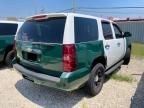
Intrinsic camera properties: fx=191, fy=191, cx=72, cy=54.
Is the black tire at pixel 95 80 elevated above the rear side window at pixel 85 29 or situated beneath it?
situated beneath

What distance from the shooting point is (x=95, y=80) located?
466 centimetres

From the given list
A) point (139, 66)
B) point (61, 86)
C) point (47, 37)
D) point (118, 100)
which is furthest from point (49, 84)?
point (139, 66)

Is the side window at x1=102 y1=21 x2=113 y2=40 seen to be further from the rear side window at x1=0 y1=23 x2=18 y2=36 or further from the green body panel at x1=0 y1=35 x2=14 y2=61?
the rear side window at x1=0 y1=23 x2=18 y2=36

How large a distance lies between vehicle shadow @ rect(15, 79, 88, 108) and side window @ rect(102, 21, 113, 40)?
1595mm

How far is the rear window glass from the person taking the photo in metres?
3.75

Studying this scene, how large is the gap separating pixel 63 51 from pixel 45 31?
0.67 metres

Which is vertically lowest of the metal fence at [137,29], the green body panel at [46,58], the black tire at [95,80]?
the metal fence at [137,29]

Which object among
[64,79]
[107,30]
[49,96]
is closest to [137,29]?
[107,30]

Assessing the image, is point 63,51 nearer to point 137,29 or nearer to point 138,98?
point 138,98

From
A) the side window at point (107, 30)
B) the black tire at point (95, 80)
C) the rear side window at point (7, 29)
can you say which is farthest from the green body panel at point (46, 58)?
the rear side window at point (7, 29)

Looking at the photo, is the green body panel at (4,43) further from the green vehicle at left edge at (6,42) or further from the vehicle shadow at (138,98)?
the vehicle shadow at (138,98)

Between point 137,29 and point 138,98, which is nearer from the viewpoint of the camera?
point 138,98

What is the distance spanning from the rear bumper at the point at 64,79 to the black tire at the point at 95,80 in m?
0.32

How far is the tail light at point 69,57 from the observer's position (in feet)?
11.8
